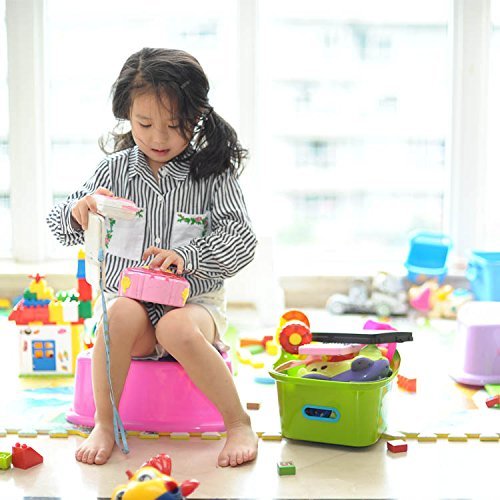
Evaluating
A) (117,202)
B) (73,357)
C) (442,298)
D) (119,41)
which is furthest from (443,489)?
(119,41)

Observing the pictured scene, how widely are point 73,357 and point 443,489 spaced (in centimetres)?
95

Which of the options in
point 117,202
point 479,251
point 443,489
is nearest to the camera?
point 443,489

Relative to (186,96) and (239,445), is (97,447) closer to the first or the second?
(239,445)

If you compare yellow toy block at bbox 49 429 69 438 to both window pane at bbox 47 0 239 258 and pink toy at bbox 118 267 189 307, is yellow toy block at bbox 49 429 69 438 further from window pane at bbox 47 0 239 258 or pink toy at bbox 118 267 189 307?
window pane at bbox 47 0 239 258

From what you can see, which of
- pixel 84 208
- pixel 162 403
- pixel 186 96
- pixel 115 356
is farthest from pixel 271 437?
pixel 186 96

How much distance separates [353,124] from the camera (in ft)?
8.96

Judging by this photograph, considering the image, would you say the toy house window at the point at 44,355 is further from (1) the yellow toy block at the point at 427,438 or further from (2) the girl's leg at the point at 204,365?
(1) the yellow toy block at the point at 427,438

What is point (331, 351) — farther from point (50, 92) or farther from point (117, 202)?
point (50, 92)

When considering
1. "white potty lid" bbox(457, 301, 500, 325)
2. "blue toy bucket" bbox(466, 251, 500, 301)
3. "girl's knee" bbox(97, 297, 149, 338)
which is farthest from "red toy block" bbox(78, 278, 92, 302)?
"blue toy bucket" bbox(466, 251, 500, 301)

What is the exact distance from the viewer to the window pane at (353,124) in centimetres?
267

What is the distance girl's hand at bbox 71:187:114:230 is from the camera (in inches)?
58.4

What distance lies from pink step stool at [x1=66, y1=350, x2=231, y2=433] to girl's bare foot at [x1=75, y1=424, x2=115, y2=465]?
0.10 meters

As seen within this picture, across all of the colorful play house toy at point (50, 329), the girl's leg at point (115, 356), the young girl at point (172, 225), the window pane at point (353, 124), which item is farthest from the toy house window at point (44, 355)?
the window pane at point (353, 124)

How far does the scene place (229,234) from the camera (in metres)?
1.58
